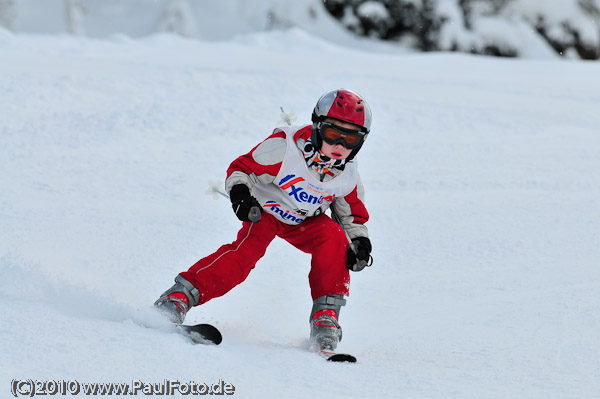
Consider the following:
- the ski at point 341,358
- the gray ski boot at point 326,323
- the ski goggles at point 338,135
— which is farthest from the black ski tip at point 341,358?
the ski goggles at point 338,135

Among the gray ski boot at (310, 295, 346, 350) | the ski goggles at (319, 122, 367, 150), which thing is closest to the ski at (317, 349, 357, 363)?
the gray ski boot at (310, 295, 346, 350)

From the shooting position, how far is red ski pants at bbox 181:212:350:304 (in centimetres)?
326

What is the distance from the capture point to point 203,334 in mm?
2748

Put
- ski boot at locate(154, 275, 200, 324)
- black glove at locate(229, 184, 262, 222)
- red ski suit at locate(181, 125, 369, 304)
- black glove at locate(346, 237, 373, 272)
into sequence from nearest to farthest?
ski boot at locate(154, 275, 200, 324) < black glove at locate(229, 184, 262, 222) < red ski suit at locate(181, 125, 369, 304) < black glove at locate(346, 237, 373, 272)

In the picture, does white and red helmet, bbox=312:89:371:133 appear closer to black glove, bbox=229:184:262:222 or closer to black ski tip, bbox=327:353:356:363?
black glove, bbox=229:184:262:222

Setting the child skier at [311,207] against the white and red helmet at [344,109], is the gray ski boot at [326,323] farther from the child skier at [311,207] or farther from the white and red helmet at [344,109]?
the white and red helmet at [344,109]

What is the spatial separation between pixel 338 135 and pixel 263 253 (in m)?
0.69

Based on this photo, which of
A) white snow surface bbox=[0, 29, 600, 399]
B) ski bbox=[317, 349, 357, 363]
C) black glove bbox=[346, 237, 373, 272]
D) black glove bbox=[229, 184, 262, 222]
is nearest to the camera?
white snow surface bbox=[0, 29, 600, 399]

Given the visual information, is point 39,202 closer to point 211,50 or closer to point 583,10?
point 211,50

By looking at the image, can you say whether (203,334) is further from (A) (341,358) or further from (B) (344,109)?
(B) (344,109)

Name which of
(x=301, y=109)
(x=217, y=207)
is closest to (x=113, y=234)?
(x=217, y=207)

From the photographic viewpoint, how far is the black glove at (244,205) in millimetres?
3166

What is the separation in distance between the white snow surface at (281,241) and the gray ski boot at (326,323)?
0.11m

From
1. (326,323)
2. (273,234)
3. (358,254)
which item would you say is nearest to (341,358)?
(326,323)
